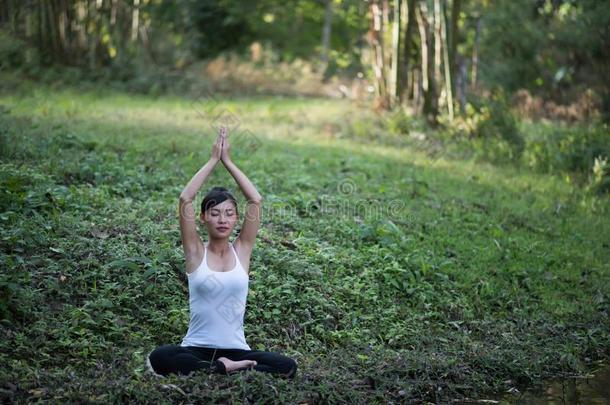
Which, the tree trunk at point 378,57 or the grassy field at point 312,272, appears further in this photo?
the tree trunk at point 378,57

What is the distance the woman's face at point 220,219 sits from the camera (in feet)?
15.2

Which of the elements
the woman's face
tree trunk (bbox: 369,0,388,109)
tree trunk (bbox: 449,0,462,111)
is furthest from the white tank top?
tree trunk (bbox: 369,0,388,109)

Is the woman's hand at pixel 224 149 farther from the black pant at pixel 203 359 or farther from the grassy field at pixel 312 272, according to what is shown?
the grassy field at pixel 312 272

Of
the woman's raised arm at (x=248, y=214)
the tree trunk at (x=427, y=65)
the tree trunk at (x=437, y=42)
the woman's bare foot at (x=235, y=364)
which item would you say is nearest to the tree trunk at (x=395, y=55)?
the tree trunk at (x=427, y=65)

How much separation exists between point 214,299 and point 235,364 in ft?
1.34

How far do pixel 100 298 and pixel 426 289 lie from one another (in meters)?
2.79

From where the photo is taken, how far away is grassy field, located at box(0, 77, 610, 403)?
496 cm

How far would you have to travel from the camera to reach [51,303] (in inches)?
211

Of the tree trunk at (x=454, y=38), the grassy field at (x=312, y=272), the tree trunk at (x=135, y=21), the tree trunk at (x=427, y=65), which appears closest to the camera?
the grassy field at (x=312, y=272)

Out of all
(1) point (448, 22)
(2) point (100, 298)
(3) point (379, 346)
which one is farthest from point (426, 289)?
(1) point (448, 22)

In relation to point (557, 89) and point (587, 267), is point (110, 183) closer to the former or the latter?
point (587, 267)

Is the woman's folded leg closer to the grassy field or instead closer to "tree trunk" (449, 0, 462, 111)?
the grassy field

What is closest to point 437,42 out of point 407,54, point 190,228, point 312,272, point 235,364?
point 407,54

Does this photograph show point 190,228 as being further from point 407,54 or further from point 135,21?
point 135,21
